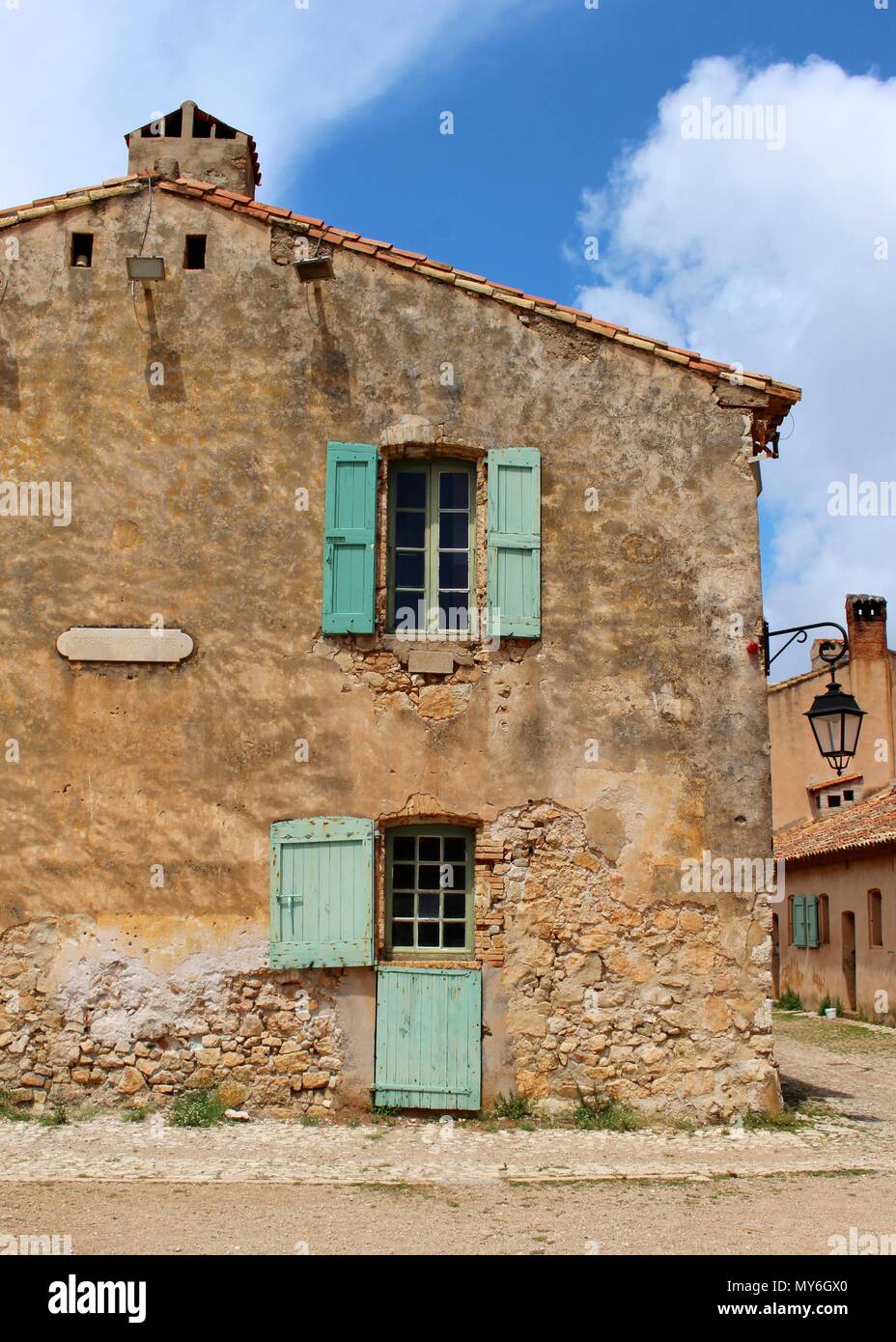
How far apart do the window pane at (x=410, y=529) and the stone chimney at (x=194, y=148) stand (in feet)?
12.4

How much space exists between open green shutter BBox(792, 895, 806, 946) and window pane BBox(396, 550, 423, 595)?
14.5 m

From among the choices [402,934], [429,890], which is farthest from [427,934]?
[429,890]

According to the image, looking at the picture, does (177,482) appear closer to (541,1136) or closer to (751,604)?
(751,604)

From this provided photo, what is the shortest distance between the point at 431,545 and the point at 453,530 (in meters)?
0.24

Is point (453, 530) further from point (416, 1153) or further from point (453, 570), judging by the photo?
point (416, 1153)

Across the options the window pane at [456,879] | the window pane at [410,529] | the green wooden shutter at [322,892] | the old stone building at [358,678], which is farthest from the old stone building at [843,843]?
the green wooden shutter at [322,892]

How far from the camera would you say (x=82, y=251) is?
10.1 m

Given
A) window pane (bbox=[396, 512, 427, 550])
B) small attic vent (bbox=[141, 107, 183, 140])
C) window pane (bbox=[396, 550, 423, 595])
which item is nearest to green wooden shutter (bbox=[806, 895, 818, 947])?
window pane (bbox=[396, 550, 423, 595])

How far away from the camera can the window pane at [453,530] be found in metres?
9.89

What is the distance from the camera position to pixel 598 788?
9.45 metres

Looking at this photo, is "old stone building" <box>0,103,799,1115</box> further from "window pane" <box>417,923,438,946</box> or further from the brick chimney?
the brick chimney

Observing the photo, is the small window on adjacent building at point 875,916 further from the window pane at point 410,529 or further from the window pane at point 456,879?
the window pane at point 410,529

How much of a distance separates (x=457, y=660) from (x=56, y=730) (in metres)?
3.28

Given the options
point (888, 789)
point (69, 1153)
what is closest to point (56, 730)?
point (69, 1153)
